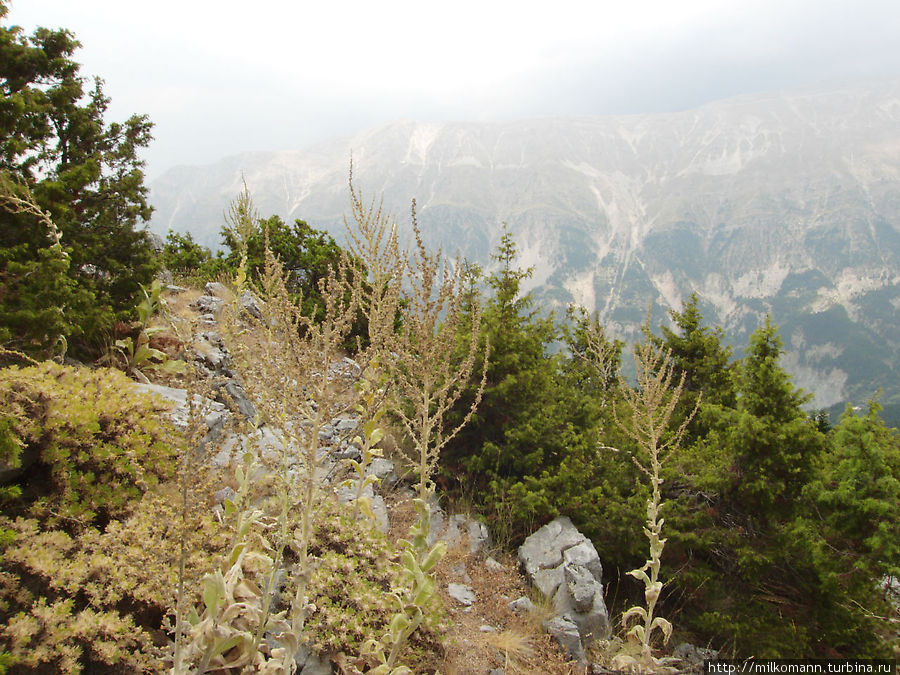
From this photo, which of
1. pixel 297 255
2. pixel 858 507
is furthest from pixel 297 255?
pixel 858 507

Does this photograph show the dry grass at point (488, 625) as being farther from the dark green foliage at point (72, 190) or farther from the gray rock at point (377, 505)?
the dark green foliage at point (72, 190)

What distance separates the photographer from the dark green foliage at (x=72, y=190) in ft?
18.9

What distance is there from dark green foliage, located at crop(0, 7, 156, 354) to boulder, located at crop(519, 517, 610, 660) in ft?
22.0

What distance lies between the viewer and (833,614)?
6.10 meters

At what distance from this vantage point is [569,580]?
5.92 m

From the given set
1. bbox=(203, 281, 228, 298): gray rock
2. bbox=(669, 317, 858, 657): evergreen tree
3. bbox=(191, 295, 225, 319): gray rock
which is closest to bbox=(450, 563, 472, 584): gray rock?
bbox=(669, 317, 858, 657): evergreen tree

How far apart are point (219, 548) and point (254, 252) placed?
972cm

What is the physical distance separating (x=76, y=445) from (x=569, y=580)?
18.3 feet

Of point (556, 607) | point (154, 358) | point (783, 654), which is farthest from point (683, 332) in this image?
point (154, 358)

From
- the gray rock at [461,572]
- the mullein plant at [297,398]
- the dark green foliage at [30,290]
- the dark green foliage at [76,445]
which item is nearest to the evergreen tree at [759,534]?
the gray rock at [461,572]

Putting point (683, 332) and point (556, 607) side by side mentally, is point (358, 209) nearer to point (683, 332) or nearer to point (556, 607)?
point (556, 607)

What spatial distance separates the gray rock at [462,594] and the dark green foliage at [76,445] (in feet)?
10.9

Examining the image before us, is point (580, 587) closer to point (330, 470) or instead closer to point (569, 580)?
point (569, 580)

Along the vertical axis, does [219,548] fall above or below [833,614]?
above
